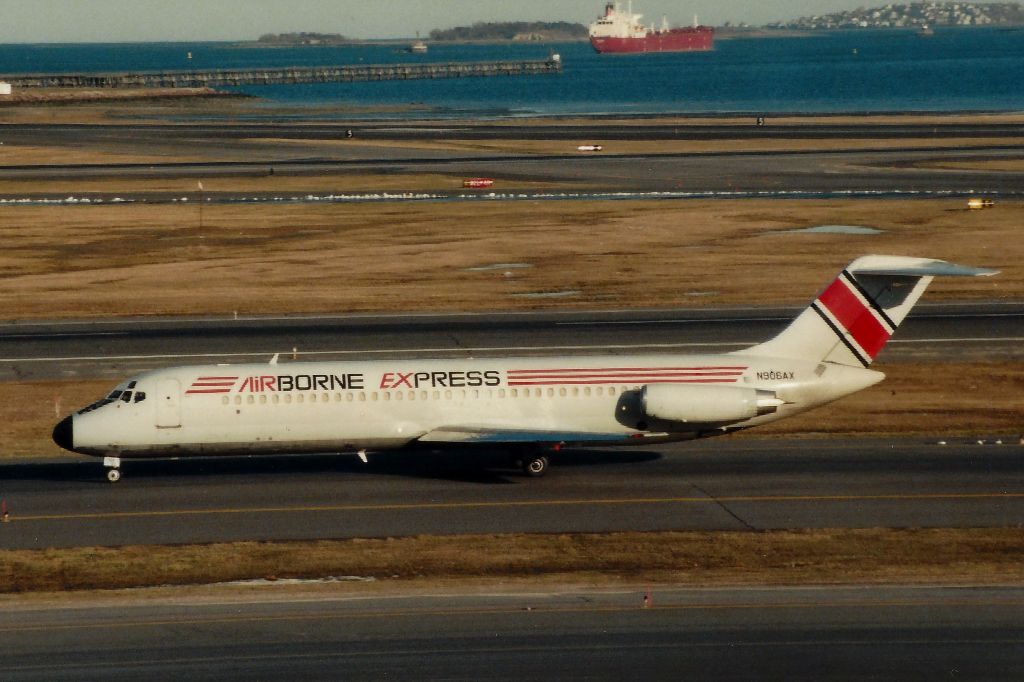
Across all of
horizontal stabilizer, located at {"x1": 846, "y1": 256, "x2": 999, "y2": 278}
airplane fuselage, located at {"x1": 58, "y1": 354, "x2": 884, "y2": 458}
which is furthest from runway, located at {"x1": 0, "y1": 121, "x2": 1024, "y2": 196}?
airplane fuselage, located at {"x1": 58, "y1": 354, "x2": 884, "y2": 458}

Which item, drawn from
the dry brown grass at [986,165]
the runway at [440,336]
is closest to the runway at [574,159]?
the dry brown grass at [986,165]

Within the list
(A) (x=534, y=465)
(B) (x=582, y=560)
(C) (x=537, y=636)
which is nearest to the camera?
(C) (x=537, y=636)

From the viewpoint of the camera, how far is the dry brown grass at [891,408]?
4022 cm

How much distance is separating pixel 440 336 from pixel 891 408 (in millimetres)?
18556

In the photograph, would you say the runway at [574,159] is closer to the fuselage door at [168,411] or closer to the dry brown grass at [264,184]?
the dry brown grass at [264,184]

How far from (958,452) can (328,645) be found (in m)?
21.0

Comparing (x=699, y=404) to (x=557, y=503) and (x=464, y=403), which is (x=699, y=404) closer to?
(x=557, y=503)

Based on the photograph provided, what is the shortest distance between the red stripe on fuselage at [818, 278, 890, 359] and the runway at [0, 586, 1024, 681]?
10021 millimetres

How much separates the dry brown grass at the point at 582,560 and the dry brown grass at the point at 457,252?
A: 1163 inches

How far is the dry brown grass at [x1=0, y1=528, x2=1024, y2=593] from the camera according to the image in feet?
92.2

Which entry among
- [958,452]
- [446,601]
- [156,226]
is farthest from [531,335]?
[156,226]

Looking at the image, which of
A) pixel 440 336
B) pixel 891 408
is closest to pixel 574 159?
pixel 440 336

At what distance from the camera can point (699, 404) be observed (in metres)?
34.2

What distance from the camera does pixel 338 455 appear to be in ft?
126
